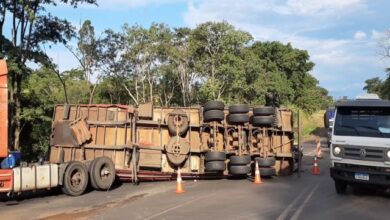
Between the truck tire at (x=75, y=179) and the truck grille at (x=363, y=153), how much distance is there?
7661 millimetres

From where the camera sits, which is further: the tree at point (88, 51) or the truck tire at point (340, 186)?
the tree at point (88, 51)

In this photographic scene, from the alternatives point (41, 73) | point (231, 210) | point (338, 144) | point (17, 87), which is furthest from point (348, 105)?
point (41, 73)

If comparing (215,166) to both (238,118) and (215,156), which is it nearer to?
(215,156)

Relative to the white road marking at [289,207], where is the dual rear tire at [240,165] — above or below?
above

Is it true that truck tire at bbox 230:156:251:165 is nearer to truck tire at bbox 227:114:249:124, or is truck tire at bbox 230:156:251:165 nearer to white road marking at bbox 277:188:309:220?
truck tire at bbox 227:114:249:124

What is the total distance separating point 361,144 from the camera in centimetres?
1254

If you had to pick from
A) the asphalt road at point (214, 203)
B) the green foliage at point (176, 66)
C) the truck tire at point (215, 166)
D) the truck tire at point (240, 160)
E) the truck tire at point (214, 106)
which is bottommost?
the asphalt road at point (214, 203)

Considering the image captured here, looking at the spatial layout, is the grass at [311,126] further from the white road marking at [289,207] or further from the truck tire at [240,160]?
the white road marking at [289,207]

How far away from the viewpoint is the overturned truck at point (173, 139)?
16812 mm

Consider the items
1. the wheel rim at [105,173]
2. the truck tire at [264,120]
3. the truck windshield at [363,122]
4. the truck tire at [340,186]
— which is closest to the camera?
the truck windshield at [363,122]

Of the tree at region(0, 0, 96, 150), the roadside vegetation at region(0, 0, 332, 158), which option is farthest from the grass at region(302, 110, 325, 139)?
the tree at region(0, 0, 96, 150)

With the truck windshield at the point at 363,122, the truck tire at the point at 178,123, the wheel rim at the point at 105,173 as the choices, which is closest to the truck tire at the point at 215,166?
the truck tire at the point at 178,123

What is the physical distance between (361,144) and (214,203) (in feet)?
13.2

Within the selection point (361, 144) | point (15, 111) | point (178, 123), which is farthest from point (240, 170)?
point (15, 111)
